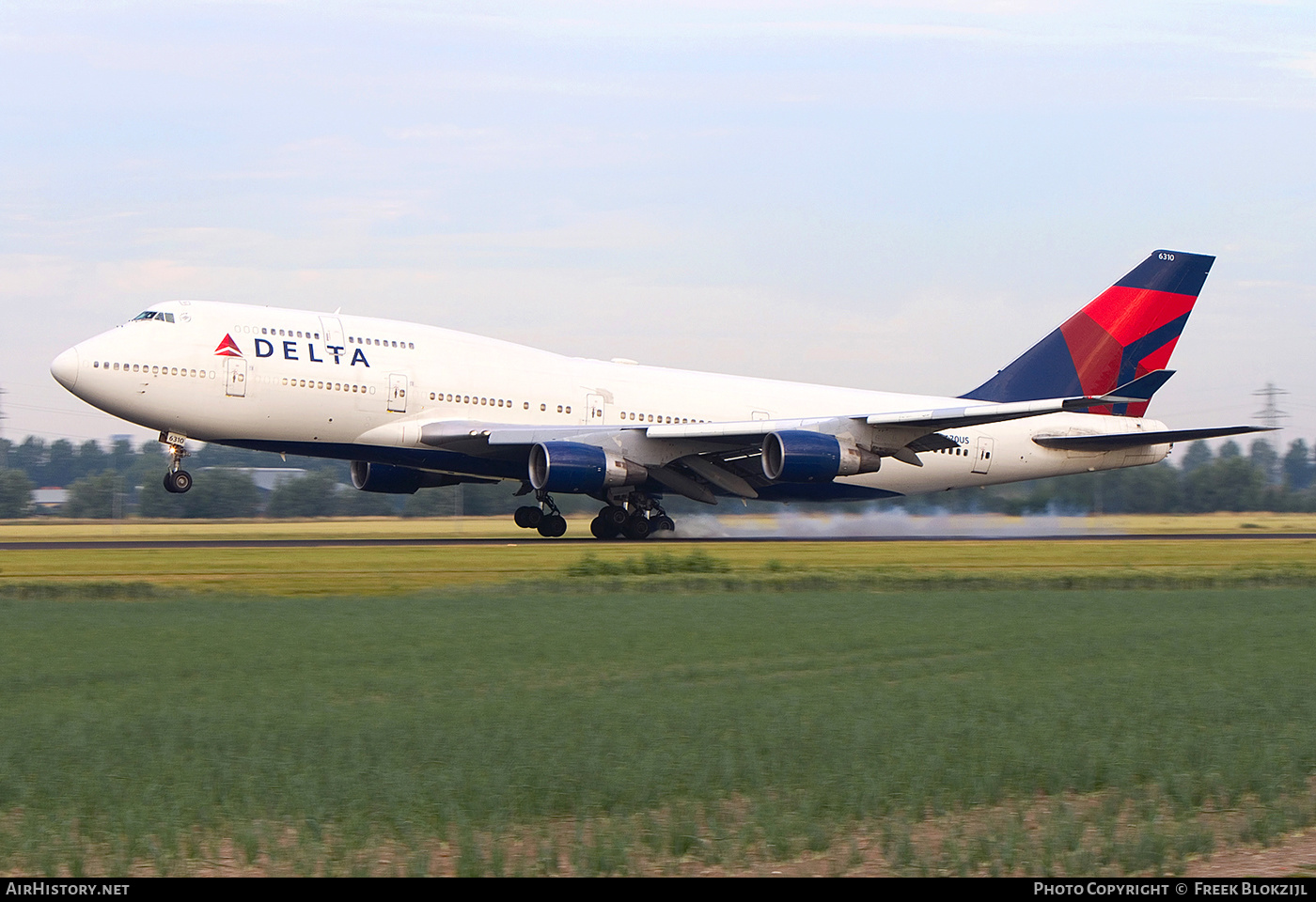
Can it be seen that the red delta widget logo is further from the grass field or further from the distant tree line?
the distant tree line

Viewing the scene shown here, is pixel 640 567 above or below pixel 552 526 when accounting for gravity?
below

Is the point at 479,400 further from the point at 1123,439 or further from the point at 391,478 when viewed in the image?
the point at 1123,439

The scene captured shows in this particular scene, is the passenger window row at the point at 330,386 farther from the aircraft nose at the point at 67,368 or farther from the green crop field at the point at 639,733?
the green crop field at the point at 639,733

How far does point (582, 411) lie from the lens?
33.0m

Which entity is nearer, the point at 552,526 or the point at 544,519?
the point at 552,526

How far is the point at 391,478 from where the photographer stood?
111 ft

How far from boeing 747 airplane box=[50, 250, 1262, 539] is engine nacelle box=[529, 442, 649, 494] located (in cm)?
5

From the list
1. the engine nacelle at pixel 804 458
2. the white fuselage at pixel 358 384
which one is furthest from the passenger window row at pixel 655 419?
the engine nacelle at pixel 804 458

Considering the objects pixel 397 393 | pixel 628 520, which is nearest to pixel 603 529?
pixel 628 520

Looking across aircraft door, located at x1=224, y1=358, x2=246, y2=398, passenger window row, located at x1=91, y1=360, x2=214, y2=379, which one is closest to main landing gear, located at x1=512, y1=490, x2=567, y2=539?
aircraft door, located at x1=224, y1=358, x2=246, y2=398

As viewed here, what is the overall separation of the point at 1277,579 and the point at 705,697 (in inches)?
610

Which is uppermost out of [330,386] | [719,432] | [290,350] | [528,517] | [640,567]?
[290,350]

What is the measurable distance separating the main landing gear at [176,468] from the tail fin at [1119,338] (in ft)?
73.2

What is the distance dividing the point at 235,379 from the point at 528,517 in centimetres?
865
